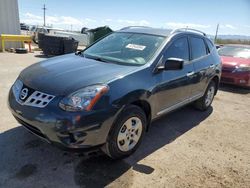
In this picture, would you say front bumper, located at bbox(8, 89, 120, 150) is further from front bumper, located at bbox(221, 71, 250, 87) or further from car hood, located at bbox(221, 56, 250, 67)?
car hood, located at bbox(221, 56, 250, 67)

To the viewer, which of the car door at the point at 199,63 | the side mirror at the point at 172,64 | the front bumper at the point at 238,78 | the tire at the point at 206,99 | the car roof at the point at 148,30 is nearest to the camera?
the side mirror at the point at 172,64

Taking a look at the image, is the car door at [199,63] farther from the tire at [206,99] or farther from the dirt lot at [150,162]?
the dirt lot at [150,162]

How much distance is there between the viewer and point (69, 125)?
2.57 m

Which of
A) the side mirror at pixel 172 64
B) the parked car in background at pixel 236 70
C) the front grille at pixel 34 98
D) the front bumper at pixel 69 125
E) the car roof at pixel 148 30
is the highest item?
the car roof at pixel 148 30

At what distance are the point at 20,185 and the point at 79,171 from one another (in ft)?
2.19

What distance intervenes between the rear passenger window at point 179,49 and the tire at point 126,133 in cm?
117

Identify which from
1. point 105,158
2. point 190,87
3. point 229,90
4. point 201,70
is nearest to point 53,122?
point 105,158

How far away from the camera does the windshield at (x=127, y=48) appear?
3.64 metres

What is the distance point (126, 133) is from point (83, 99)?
83cm

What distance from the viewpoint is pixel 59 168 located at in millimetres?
2992

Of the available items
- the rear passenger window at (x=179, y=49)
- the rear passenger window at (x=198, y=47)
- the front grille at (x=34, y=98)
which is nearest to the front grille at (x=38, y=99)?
the front grille at (x=34, y=98)

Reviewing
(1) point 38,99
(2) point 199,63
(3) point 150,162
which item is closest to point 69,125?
(1) point 38,99

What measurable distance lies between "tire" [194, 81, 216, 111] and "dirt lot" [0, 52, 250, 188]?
2.65 ft

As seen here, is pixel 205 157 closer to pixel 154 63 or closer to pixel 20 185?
pixel 154 63
